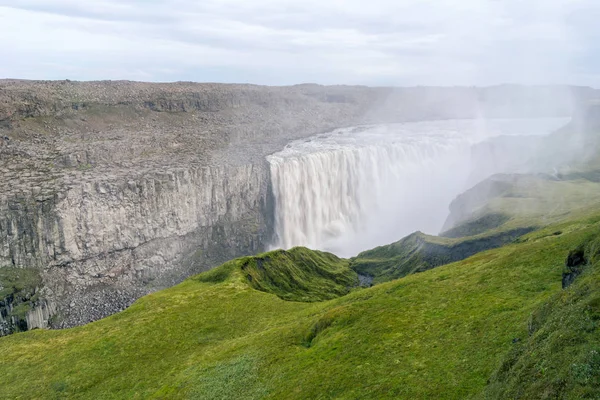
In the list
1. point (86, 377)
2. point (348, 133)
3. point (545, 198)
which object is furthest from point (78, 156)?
point (348, 133)

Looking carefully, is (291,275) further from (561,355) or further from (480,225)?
(561,355)

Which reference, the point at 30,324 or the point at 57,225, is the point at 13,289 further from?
the point at 57,225

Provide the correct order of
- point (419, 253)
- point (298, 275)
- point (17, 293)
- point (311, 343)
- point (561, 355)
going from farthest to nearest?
point (17, 293), point (419, 253), point (298, 275), point (311, 343), point (561, 355)

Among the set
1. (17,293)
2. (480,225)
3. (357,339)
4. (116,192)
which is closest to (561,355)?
(357,339)

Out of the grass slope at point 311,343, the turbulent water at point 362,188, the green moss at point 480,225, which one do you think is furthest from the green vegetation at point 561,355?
the turbulent water at point 362,188

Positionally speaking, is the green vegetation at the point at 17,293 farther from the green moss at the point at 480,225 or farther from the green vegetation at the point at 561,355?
the green vegetation at the point at 561,355

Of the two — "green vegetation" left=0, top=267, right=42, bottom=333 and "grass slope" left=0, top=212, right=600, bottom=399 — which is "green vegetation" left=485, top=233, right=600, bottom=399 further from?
"green vegetation" left=0, top=267, right=42, bottom=333
